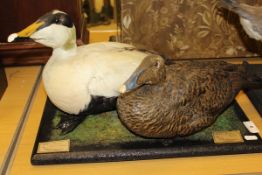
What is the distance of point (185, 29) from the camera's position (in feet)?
3.59

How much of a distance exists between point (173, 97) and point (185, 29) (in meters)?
0.39

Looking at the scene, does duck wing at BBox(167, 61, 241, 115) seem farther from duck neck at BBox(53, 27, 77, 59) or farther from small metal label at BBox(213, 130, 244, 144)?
duck neck at BBox(53, 27, 77, 59)

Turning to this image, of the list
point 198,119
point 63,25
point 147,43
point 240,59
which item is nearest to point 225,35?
point 240,59

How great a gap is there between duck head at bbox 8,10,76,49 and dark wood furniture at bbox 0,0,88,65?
0.31 meters

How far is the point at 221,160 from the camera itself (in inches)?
31.6

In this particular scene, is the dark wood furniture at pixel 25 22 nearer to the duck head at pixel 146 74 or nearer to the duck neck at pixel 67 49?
the duck neck at pixel 67 49

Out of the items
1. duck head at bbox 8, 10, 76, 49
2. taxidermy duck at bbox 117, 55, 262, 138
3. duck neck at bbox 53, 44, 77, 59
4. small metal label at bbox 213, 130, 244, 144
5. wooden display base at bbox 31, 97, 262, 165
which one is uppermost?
duck head at bbox 8, 10, 76, 49

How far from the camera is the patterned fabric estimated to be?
106cm

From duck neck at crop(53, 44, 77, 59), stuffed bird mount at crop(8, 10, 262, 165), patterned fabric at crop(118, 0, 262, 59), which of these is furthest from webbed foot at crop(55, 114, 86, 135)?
patterned fabric at crop(118, 0, 262, 59)

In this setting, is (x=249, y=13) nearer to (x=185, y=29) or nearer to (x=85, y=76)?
(x=185, y=29)

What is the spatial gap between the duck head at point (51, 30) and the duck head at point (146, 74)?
0.20m

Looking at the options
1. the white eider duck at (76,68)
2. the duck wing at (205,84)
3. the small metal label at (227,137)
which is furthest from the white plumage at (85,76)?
the small metal label at (227,137)

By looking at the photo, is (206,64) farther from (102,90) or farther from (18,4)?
(18,4)

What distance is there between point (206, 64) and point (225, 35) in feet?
1.03
